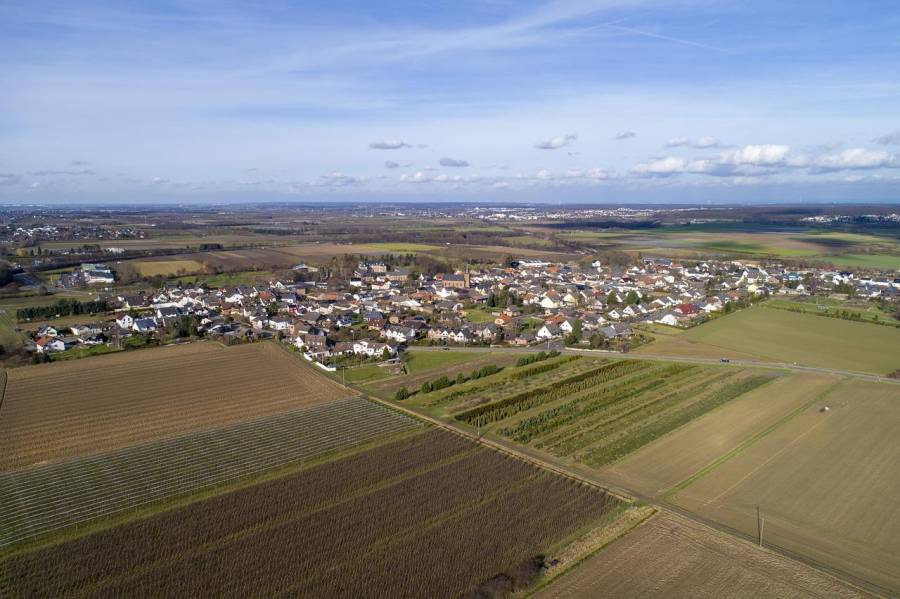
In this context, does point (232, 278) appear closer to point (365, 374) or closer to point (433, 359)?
point (433, 359)

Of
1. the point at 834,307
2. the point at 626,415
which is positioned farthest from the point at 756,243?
the point at 626,415

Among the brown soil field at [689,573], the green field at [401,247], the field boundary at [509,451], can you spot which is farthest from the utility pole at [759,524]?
the green field at [401,247]

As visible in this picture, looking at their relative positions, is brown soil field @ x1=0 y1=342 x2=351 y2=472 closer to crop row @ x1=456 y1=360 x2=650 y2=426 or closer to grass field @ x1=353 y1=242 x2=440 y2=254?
crop row @ x1=456 y1=360 x2=650 y2=426

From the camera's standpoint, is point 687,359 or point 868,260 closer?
point 687,359

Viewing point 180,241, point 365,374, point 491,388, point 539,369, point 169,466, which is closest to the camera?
point 169,466

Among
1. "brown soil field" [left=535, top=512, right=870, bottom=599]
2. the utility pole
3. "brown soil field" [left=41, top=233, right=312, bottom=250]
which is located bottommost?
"brown soil field" [left=535, top=512, right=870, bottom=599]

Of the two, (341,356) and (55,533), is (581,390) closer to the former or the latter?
(341,356)

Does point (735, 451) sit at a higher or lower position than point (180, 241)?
lower

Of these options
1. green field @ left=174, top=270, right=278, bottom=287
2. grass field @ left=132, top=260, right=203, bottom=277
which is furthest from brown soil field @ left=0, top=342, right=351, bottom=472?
grass field @ left=132, top=260, right=203, bottom=277
